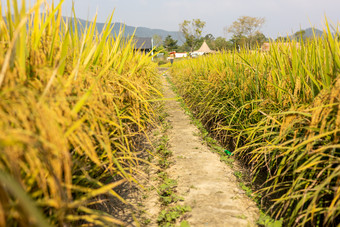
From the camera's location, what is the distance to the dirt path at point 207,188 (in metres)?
1.89

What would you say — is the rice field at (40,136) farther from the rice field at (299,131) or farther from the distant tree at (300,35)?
the distant tree at (300,35)

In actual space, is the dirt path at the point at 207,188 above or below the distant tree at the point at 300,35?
below

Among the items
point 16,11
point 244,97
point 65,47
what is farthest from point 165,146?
point 16,11

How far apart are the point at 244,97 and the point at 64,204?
8.40 ft

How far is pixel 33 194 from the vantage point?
0.96 m

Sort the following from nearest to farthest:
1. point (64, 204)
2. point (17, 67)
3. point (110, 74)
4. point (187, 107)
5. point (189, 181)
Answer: point (64, 204) < point (17, 67) < point (110, 74) < point (189, 181) < point (187, 107)

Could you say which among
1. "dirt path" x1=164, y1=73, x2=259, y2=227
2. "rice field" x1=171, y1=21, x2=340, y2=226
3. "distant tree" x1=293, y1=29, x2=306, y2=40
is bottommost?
"dirt path" x1=164, y1=73, x2=259, y2=227

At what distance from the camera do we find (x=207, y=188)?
2342 millimetres

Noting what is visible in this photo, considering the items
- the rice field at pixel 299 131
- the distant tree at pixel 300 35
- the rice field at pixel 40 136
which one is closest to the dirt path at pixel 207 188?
the rice field at pixel 299 131

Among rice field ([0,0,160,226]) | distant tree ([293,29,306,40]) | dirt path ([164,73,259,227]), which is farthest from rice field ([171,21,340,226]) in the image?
rice field ([0,0,160,226])

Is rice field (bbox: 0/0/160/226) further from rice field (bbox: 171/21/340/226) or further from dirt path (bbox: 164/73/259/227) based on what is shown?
rice field (bbox: 171/21/340/226)

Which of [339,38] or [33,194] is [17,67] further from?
[339,38]

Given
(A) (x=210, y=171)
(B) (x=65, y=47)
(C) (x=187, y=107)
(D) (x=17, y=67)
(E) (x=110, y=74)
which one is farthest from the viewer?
(C) (x=187, y=107)

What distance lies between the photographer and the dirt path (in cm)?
189
